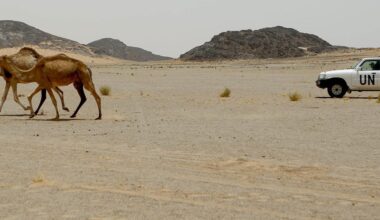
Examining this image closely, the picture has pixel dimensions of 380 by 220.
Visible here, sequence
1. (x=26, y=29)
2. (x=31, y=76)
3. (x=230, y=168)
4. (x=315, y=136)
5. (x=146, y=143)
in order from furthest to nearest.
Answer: (x=26, y=29) < (x=31, y=76) < (x=315, y=136) < (x=146, y=143) < (x=230, y=168)

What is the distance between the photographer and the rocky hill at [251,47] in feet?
377

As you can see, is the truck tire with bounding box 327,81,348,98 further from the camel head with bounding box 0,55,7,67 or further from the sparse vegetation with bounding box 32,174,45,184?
the sparse vegetation with bounding box 32,174,45,184

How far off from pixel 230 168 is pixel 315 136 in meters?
5.10

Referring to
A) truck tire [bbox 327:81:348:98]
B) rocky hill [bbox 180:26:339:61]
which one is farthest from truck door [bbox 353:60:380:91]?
rocky hill [bbox 180:26:339:61]

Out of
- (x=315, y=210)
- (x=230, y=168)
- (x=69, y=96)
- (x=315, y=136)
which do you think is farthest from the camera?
(x=69, y=96)

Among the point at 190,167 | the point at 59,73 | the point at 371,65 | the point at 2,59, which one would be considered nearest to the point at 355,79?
the point at 371,65

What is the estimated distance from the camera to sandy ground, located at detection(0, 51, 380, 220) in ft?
29.1

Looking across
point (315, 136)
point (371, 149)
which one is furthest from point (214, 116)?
point (371, 149)

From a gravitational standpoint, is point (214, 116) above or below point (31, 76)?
below

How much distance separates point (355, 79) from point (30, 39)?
446ft

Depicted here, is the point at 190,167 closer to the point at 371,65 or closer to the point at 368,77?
the point at 368,77

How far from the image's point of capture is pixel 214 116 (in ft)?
73.2

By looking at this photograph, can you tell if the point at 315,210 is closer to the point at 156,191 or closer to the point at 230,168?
the point at 156,191

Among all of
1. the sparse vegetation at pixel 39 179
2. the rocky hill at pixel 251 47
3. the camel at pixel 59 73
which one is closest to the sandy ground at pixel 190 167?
the sparse vegetation at pixel 39 179
